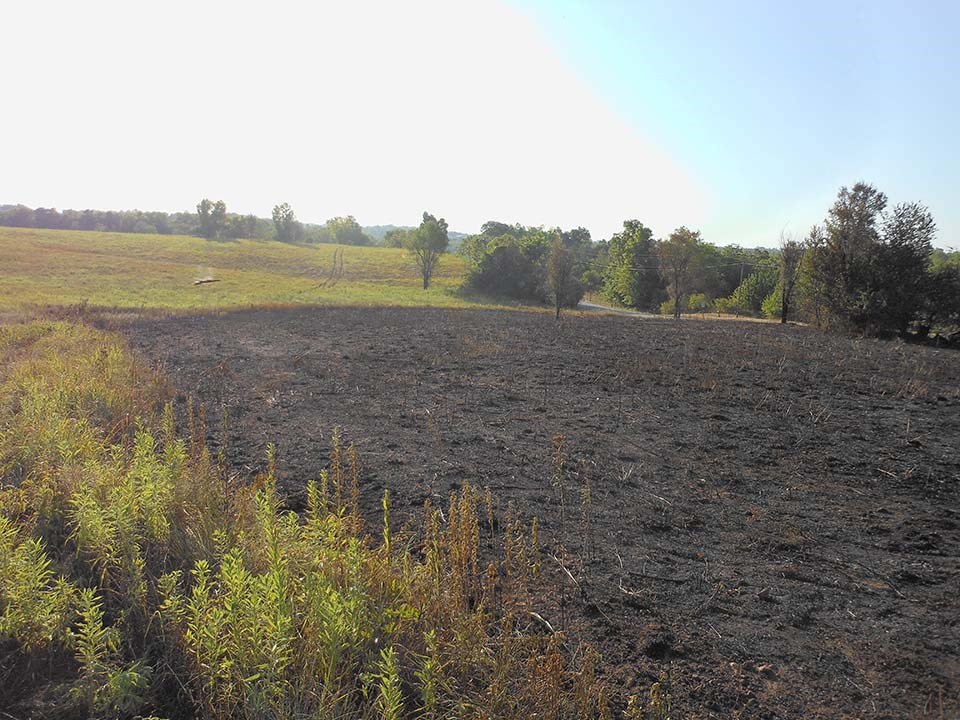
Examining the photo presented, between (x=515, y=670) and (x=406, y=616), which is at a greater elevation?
(x=406, y=616)

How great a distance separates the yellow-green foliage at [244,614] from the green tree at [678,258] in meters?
28.4

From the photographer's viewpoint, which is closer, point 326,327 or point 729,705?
point 729,705

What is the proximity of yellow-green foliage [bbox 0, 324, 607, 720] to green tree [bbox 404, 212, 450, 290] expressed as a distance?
46673mm

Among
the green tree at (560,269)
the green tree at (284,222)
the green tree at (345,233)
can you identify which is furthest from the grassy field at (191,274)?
the green tree at (345,233)

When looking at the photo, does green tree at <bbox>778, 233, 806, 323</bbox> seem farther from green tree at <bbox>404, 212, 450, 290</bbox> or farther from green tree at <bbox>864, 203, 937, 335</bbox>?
green tree at <bbox>404, 212, 450, 290</bbox>

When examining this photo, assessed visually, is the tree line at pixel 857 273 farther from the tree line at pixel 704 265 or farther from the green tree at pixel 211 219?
the green tree at pixel 211 219

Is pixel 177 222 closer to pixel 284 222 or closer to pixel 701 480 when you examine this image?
pixel 284 222

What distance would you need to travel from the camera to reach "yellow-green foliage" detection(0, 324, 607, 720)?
2232 millimetres

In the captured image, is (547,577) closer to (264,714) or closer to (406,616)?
(406,616)

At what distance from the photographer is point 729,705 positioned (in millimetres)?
2498

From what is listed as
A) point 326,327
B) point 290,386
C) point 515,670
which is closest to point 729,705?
point 515,670

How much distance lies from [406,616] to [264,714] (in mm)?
673

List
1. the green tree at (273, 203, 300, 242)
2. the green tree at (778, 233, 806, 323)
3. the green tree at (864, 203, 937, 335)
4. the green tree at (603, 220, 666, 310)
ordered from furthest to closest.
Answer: the green tree at (273, 203, 300, 242) < the green tree at (603, 220, 666, 310) < the green tree at (778, 233, 806, 323) < the green tree at (864, 203, 937, 335)

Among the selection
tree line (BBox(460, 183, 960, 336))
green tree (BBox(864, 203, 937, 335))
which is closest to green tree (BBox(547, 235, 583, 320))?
tree line (BBox(460, 183, 960, 336))
